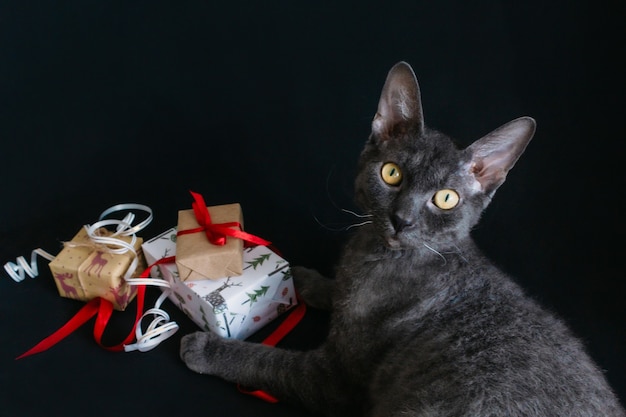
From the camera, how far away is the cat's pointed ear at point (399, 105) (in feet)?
3.61

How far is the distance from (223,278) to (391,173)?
509 mm

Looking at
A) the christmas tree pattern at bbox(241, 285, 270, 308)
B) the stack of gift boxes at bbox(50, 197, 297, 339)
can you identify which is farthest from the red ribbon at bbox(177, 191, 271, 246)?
the christmas tree pattern at bbox(241, 285, 270, 308)

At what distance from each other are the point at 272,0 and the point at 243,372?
3.71 feet

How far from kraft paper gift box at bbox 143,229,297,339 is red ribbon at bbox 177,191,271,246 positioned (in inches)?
3.2

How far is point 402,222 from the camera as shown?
1092 millimetres

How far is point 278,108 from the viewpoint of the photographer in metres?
1.88

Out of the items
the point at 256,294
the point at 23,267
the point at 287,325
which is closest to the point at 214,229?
the point at 256,294

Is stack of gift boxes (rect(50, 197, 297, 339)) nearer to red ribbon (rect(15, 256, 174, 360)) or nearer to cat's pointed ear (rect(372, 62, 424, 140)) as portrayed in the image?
red ribbon (rect(15, 256, 174, 360))

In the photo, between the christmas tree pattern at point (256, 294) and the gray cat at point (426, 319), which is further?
the christmas tree pattern at point (256, 294)

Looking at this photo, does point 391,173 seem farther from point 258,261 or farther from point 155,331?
point 155,331

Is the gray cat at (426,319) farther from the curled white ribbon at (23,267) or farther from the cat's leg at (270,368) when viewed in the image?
the curled white ribbon at (23,267)

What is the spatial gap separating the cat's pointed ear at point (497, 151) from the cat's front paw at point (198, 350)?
0.72m

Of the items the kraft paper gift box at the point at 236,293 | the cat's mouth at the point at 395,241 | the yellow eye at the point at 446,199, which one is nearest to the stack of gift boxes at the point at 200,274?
the kraft paper gift box at the point at 236,293

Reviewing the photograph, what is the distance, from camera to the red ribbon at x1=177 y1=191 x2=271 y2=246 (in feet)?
4.50
